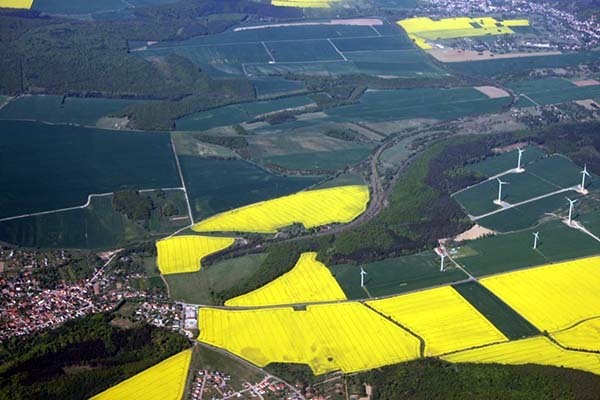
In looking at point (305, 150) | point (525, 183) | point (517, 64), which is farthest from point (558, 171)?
point (517, 64)

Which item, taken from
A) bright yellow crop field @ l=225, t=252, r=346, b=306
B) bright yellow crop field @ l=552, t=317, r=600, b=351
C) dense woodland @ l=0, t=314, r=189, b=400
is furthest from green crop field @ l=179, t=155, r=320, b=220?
bright yellow crop field @ l=552, t=317, r=600, b=351

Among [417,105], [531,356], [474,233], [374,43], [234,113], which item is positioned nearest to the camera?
[531,356]

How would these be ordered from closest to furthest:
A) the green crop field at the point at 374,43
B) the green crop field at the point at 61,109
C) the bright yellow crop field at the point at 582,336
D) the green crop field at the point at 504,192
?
the bright yellow crop field at the point at 582,336 < the green crop field at the point at 504,192 < the green crop field at the point at 61,109 < the green crop field at the point at 374,43

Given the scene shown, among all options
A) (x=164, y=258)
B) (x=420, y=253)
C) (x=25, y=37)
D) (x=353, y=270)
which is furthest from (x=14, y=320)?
(x=25, y=37)

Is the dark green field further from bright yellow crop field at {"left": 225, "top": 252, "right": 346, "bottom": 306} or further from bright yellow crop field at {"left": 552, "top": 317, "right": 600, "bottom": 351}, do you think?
bright yellow crop field at {"left": 552, "top": 317, "right": 600, "bottom": 351}

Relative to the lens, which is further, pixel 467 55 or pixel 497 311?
pixel 467 55

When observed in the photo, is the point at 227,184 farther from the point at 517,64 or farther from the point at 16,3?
the point at 16,3

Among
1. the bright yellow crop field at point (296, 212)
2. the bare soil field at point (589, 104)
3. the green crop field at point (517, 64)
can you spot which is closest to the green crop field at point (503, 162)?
the bright yellow crop field at point (296, 212)

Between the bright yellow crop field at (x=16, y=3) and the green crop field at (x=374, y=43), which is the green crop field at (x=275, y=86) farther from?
the bright yellow crop field at (x=16, y=3)
